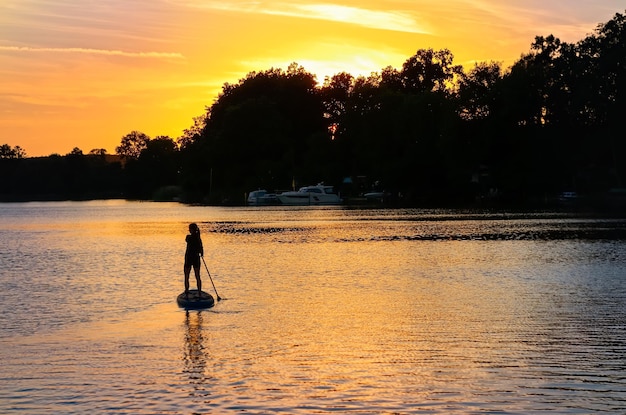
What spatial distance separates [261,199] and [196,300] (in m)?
117

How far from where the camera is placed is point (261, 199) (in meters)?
142

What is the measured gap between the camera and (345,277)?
33469mm

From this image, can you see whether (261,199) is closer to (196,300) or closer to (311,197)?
(311,197)

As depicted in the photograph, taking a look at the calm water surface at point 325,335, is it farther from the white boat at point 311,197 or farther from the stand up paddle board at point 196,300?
the white boat at point 311,197

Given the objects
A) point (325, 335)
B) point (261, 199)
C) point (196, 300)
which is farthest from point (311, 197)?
point (325, 335)

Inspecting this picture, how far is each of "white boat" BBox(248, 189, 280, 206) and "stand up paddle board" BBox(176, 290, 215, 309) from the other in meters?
116

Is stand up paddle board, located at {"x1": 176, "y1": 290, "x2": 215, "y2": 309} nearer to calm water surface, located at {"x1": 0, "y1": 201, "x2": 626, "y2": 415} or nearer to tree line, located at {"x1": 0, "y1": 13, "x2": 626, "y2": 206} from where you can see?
calm water surface, located at {"x1": 0, "y1": 201, "x2": 626, "y2": 415}

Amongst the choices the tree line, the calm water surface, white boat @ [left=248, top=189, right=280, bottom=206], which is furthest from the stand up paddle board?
white boat @ [left=248, top=189, right=280, bottom=206]

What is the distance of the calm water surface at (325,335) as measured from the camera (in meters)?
14.5

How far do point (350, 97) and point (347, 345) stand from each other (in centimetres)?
12298

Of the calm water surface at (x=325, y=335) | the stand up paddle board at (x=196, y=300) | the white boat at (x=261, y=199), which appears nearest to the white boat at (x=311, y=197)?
the white boat at (x=261, y=199)

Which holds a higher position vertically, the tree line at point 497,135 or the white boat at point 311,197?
the tree line at point 497,135

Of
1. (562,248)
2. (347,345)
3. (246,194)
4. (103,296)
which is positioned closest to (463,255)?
(562,248)

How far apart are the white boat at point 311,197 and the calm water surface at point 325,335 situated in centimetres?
9402
